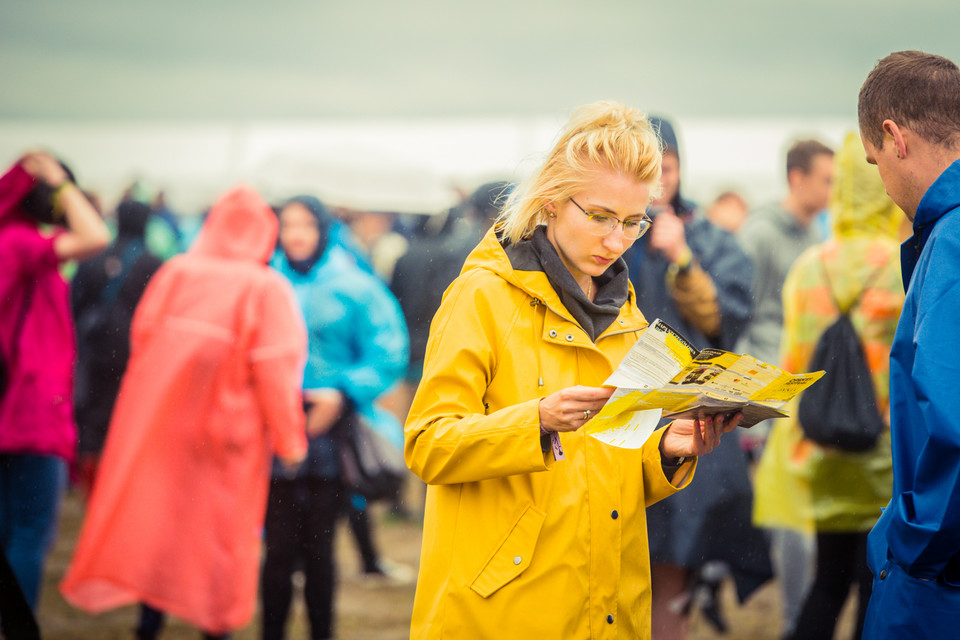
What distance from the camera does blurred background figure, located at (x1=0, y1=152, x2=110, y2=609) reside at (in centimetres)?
322

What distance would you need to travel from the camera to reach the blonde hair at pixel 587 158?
1.85 metres

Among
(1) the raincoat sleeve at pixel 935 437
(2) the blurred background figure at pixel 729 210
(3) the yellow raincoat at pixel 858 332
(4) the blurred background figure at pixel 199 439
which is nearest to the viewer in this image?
(1) the raincoat sleeve at pixel 935 437

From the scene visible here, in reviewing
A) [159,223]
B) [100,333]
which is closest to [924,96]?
[100,333]

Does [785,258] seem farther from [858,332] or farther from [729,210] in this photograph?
[729,210]

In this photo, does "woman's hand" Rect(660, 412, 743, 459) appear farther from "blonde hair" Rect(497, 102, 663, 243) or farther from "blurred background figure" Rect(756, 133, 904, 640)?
"blurred background figure" Rect(756, 133, 904, 640)

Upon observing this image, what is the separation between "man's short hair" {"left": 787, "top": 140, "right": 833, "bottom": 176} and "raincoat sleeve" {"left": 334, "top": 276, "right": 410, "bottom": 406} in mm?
2086

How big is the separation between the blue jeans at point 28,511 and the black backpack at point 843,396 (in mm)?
2683

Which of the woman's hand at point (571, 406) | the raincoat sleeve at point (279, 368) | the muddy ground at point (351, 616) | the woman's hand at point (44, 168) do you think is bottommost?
the muddy ground at point (351, 616)

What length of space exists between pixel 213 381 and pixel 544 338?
6.55ft

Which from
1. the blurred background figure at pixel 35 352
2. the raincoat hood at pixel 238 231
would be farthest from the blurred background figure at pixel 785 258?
the blurred background figure at pixel 35 352

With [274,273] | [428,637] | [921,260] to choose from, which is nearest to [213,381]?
[274,273]

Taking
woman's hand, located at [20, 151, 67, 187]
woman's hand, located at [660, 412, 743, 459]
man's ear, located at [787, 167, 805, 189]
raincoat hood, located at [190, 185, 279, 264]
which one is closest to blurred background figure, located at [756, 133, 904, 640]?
man's ear, located at [787, 167, 805, 189]

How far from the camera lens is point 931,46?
10.2 ft

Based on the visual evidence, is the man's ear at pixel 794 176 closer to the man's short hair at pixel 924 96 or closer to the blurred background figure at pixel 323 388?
the blurred background figure at pixel 323 388
